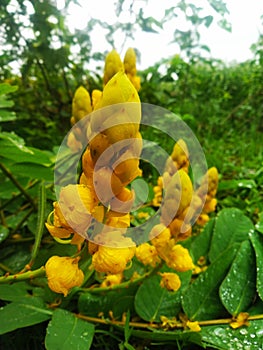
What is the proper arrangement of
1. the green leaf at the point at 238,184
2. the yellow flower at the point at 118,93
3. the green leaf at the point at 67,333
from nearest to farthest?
the yellow flower at the point at 118,93 < the green leaf at the point at 67,333 < the green leaf at the point at 238,184

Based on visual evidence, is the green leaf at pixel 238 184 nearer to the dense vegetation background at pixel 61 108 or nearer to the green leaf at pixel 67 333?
the dense vegetation background at pixel 61 108

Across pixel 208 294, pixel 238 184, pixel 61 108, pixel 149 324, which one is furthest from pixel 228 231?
pixel 61 108

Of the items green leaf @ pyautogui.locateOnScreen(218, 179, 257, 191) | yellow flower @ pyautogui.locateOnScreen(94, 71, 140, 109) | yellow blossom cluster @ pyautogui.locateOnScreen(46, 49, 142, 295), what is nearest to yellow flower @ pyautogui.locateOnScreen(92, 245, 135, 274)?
yellow blossom cluster @ pyautogui.locateOnScreen(46, 49, 142, 295)

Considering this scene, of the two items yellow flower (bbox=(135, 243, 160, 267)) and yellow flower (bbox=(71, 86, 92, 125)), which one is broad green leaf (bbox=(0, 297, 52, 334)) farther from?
yellow flower (bbox=(71, 86, 92, 125))

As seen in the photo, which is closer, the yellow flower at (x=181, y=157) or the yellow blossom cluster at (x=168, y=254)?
the yellow blossom cluster at (x=168, y=254)

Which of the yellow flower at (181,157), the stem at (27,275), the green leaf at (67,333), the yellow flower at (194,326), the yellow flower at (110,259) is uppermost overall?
the yellow flower at (110,259)

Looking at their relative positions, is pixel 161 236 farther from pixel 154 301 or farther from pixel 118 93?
pixel 118 93

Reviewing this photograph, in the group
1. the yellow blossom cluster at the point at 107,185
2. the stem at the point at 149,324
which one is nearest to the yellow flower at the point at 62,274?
the yellow blossom cluster at the point at 107,185
